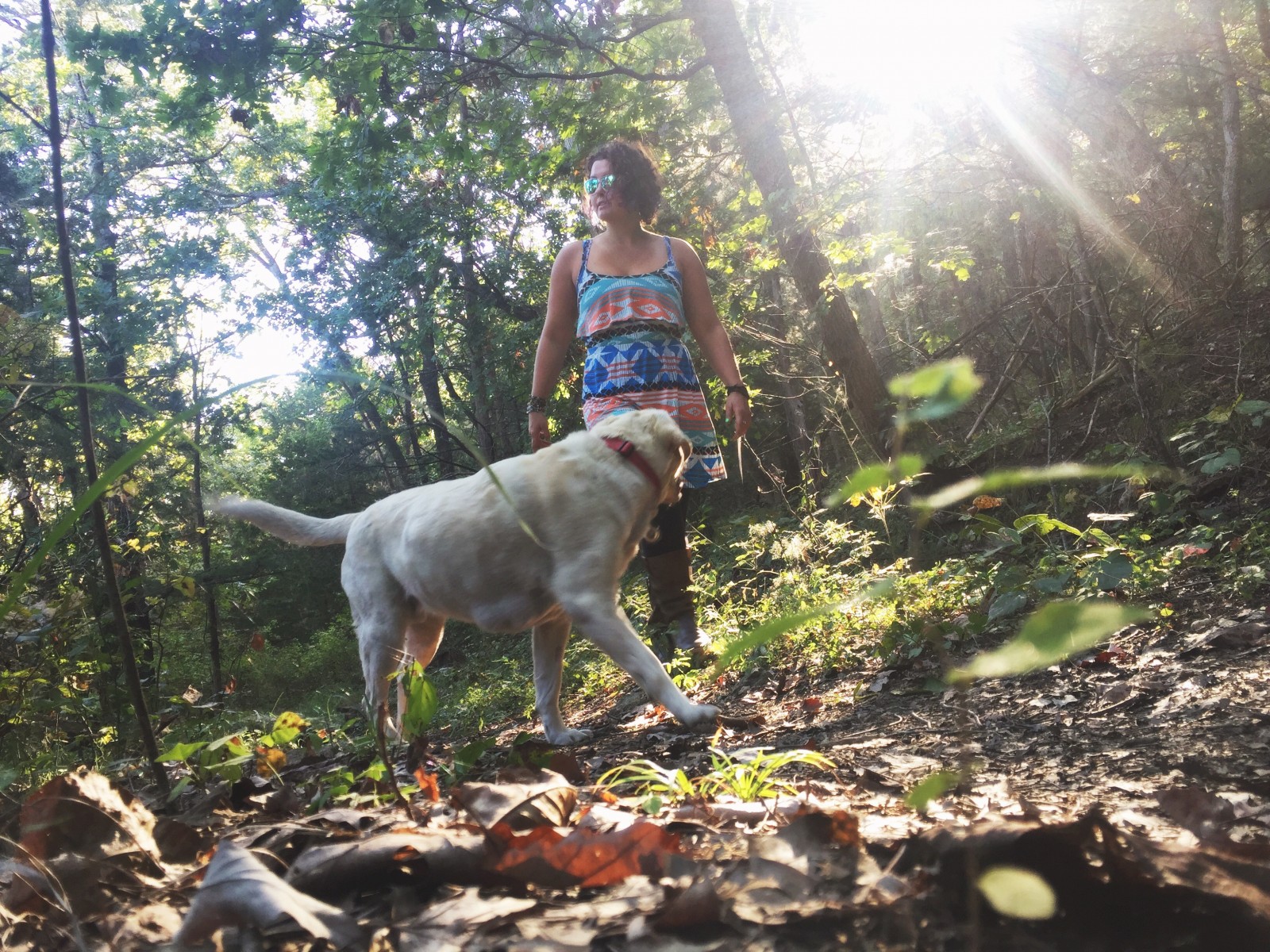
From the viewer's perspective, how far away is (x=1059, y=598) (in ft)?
10.9

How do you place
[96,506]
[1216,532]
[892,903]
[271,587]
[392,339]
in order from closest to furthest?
[892,903]
[96,506]
[1216,532]
[271,587]
[392,339]

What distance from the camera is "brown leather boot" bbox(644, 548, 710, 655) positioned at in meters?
4.34

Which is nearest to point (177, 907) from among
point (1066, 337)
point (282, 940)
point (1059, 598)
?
point (282, 940)

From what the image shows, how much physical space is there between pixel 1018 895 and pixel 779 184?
752 cm

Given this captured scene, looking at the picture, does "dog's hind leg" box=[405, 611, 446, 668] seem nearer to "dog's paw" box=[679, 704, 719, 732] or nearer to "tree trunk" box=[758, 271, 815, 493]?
"dog's paw" box=[679, 704, 719, 732]

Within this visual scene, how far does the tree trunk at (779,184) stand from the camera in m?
7.52

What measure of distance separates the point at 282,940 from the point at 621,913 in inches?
14.6

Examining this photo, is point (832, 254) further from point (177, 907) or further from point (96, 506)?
point (177, 907)

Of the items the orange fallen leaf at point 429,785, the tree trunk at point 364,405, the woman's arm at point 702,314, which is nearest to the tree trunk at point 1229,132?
the woman's arm at point 702,314

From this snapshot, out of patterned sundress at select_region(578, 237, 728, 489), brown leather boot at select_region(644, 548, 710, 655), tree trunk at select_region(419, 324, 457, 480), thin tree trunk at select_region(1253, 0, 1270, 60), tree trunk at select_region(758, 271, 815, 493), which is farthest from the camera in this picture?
tree trunk at select_region(419, 324, 457, 480)

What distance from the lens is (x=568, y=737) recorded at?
3.04 m

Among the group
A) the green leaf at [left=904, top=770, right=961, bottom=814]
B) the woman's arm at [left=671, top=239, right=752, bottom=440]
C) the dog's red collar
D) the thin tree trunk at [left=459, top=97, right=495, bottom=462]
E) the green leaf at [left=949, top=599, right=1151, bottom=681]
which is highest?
the thin tree trunk at [left=459, top=97, right=495, bottom=462]

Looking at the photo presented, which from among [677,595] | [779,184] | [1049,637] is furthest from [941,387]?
[779,184]

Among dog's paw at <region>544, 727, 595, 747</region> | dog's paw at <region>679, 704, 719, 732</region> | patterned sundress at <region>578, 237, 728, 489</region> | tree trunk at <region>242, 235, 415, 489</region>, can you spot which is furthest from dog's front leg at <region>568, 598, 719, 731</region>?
tree trunk at <region>242, 235, 415, 489</region>
